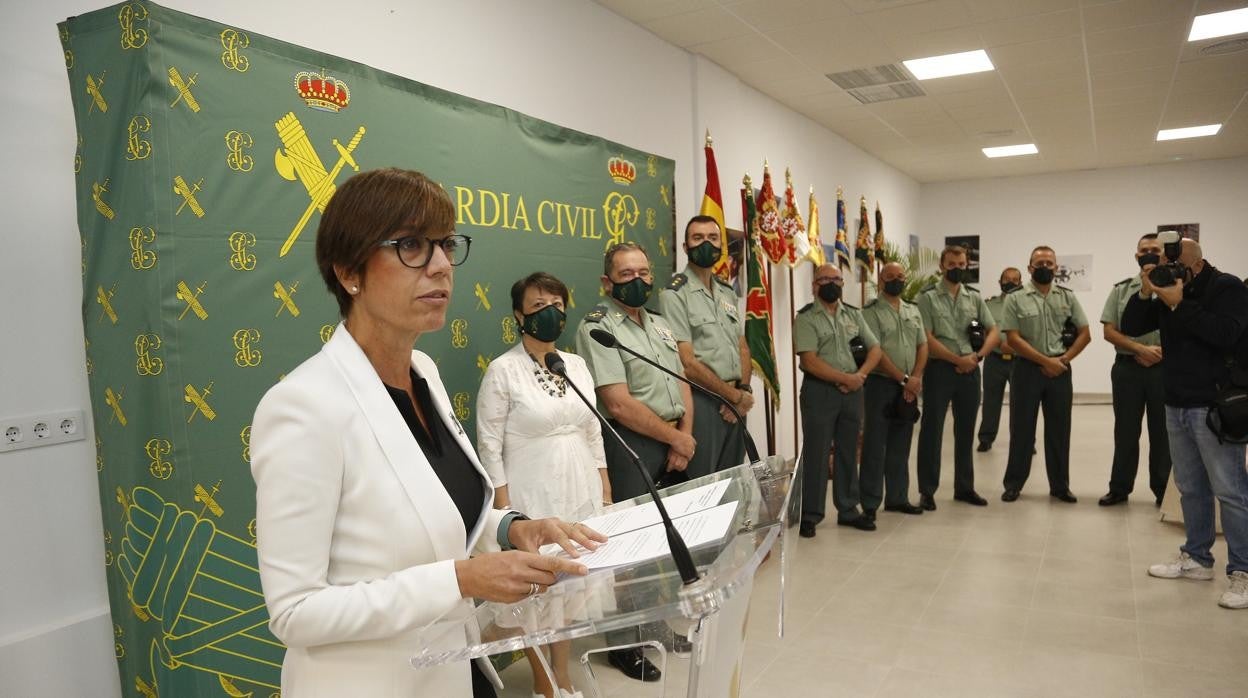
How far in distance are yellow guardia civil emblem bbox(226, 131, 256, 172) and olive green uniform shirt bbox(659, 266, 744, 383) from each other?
2.26 metres

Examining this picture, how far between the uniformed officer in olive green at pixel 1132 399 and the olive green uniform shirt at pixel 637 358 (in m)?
3.71

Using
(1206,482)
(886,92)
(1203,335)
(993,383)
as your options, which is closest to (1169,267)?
(1203,335)

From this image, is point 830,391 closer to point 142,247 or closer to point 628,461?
point 628,461

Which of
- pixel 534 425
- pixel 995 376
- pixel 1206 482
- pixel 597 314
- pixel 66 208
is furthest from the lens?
pixel 995 376

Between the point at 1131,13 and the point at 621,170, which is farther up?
the point at 1131,13

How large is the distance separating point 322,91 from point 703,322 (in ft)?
7.48

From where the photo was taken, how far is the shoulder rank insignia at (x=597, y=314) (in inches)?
138

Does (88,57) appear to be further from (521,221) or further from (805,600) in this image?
(805,600)

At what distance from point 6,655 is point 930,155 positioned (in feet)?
34.4

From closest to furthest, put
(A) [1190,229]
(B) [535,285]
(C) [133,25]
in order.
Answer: (C) [133,25] → (B) [535,285] → (A) [1190,229]

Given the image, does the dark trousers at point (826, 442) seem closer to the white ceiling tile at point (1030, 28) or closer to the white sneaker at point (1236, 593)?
the white sneaker at point (1236, 593)

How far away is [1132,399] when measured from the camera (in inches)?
228

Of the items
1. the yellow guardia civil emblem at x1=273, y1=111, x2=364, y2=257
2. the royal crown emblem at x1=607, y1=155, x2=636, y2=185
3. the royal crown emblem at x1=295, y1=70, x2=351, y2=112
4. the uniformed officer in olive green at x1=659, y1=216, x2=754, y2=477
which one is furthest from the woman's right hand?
the royal crown emblem at x1=607, y1=155, x2=636, y2=185

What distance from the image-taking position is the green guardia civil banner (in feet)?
7.03
